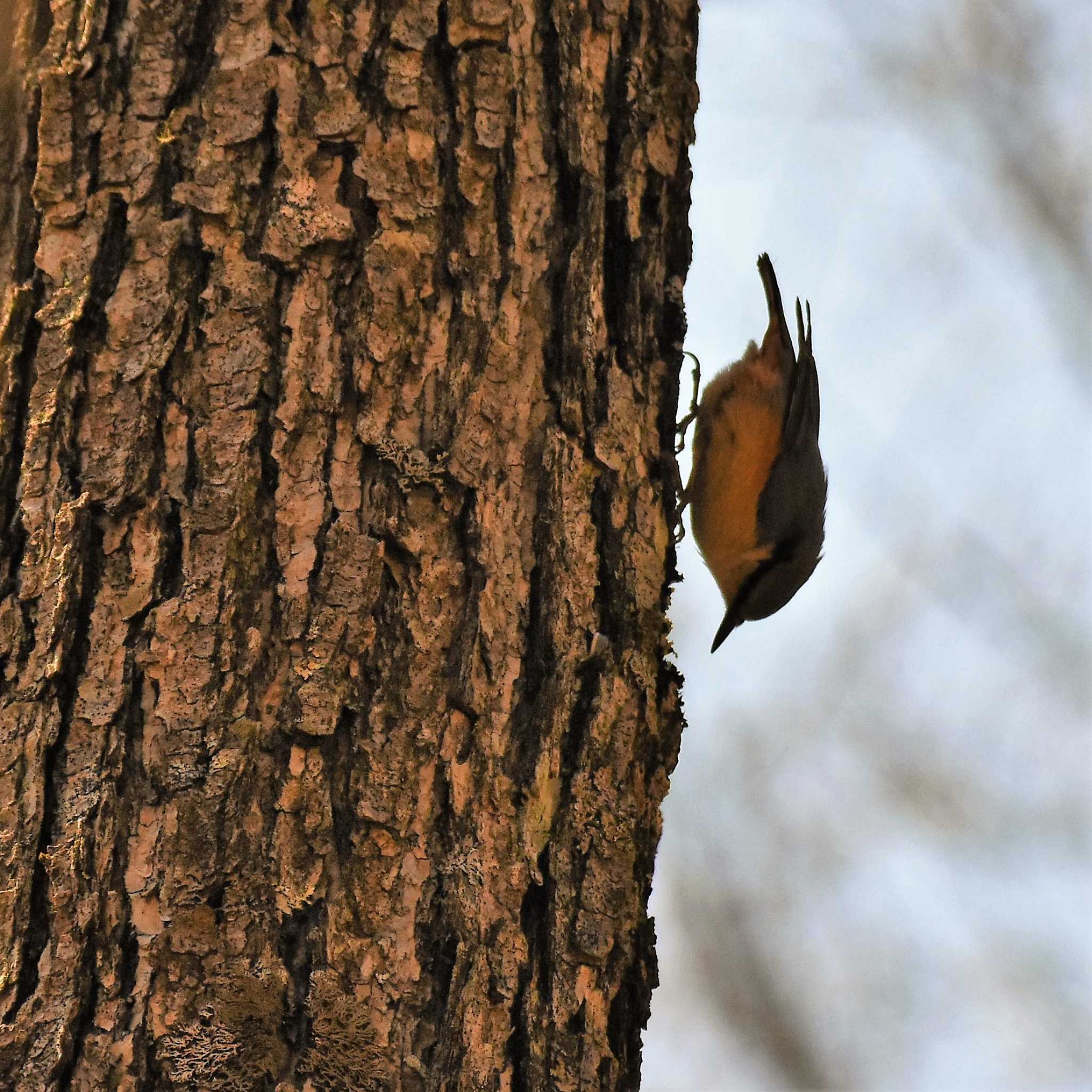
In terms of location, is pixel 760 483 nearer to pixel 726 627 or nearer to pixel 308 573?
pixel 726 627

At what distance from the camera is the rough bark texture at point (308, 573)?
4.29 feet

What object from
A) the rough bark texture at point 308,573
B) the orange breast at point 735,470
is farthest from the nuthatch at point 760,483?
the rough bark texture at point 308,573

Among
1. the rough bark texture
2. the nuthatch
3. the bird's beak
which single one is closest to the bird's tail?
the nuthatch

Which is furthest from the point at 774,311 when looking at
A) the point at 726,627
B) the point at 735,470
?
the point at 726,627

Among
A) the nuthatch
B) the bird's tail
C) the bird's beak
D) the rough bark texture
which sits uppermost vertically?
the bird's tail

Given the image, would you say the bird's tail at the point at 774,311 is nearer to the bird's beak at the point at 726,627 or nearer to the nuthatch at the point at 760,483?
the nuthatch at the point at 760,483

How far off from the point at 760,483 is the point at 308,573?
211cm

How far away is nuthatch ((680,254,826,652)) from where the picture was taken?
3.27 metres

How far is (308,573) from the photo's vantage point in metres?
1.38

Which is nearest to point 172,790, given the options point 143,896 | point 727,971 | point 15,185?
point 143,896

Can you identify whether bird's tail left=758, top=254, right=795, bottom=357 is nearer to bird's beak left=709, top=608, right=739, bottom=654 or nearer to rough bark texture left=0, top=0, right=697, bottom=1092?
bird's beak left=709, top=608, right=739, bottom=654

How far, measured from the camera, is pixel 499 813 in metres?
1.42

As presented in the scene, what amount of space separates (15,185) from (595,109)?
2.35 feet

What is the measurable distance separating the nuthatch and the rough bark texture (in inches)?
69.3
